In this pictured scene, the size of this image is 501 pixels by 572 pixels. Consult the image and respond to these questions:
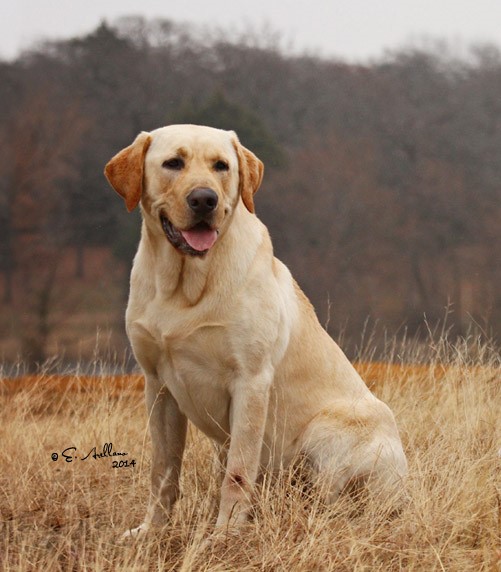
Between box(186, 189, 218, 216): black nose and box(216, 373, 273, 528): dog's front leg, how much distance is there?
0.68 m

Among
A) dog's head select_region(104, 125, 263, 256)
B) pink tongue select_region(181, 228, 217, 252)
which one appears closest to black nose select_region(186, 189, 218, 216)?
dog's head select_region(104, 125, 263, 256)

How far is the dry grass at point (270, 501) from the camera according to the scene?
10.7 ft

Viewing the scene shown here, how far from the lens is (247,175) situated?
141 inches

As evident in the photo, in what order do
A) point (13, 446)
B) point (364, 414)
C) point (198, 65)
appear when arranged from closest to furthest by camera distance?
point (364, 414) < point (13, 446) < point (198, 65)

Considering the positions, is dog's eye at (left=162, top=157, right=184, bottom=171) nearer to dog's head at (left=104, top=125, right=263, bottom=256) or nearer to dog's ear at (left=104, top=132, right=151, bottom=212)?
dog's head at (left=104, top=125, right=263, bottom=256)

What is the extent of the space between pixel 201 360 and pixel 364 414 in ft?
2.63

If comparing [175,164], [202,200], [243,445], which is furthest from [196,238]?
[243,445]

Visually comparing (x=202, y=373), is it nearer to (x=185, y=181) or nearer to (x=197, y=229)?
(x=197, y=229)

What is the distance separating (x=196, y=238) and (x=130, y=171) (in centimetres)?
37

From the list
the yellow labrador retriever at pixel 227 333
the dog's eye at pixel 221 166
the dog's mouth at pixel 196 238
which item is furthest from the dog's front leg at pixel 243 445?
the dog's eye at pixel 221 166

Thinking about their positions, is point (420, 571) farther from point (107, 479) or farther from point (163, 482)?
point (107, 479)

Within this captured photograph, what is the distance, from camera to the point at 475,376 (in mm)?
5699

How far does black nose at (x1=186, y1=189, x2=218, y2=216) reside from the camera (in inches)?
130

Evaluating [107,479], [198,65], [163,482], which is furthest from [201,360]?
[198,65]
